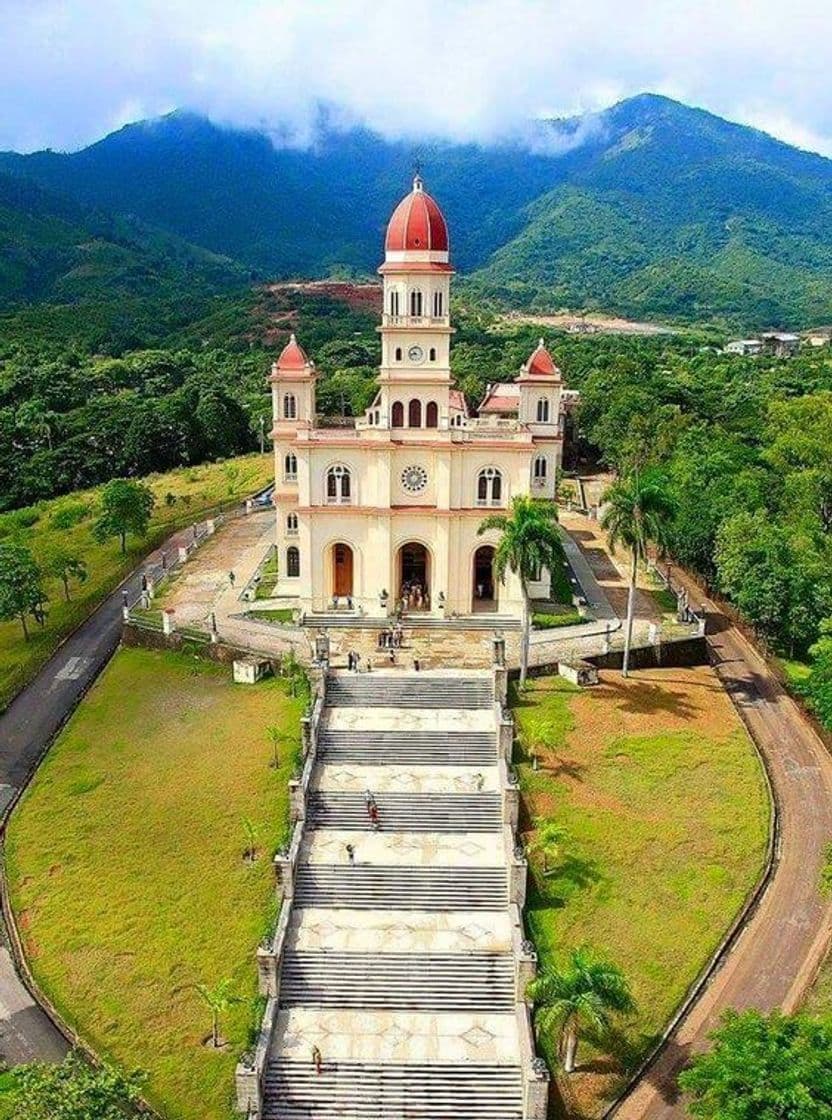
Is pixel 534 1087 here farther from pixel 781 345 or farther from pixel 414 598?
pixel 781 345

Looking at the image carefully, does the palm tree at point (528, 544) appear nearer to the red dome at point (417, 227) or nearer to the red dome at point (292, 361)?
the red dome at point (417, 227)

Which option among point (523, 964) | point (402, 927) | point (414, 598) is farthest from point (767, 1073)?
point (414, 598)

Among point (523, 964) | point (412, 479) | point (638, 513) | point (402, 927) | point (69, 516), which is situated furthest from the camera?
point (69, 516)

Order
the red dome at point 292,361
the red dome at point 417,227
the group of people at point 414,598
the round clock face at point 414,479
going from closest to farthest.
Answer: the red dome at point 417,227
the round clock face at point 414,479
the group of people at point 414,598
the red dome at point 292,361

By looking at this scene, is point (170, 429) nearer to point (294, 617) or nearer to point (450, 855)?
point (294, 617)

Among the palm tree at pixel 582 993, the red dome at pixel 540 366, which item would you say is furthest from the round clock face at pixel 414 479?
the palm tree at pixel 582 993
